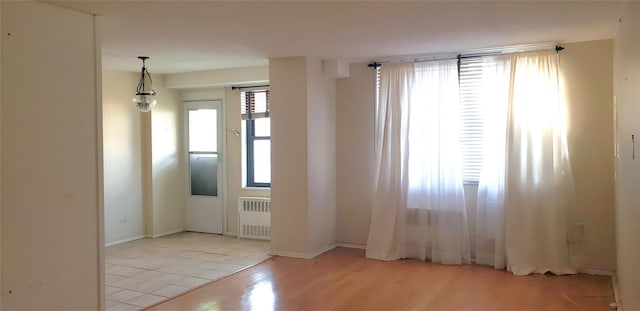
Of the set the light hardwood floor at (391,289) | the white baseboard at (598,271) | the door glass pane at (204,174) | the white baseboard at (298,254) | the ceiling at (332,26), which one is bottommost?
the light hardwood floor at (391,289)

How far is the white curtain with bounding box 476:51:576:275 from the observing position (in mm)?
5031

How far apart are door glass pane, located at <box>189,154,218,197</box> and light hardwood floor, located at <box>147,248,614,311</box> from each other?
2.30 metres

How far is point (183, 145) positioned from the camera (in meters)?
A: 7.71

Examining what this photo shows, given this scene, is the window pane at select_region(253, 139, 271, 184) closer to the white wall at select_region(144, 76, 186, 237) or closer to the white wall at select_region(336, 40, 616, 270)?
the white wall at select_region(144, 76, 186, 237)

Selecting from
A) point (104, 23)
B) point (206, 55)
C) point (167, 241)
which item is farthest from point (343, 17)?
point (167, 241)

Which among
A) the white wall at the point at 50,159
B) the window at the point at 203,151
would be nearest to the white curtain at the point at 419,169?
the window at the point at 203,151

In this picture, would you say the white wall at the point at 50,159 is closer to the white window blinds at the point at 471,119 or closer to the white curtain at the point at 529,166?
the white window blinds at the point at 471,119

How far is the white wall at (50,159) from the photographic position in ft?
10.3

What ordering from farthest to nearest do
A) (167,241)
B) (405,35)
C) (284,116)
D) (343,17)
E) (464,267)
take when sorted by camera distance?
1. (167,241)
2. (284,116)
3. (464,267)
4. (405,35)
5. (343,17)

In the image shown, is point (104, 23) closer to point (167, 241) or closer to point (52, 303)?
point (52, 303)

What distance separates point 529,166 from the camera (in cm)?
514

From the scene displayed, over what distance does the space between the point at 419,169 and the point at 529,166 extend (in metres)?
1.18

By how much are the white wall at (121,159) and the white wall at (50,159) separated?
127 inches

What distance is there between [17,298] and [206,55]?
324 cm
